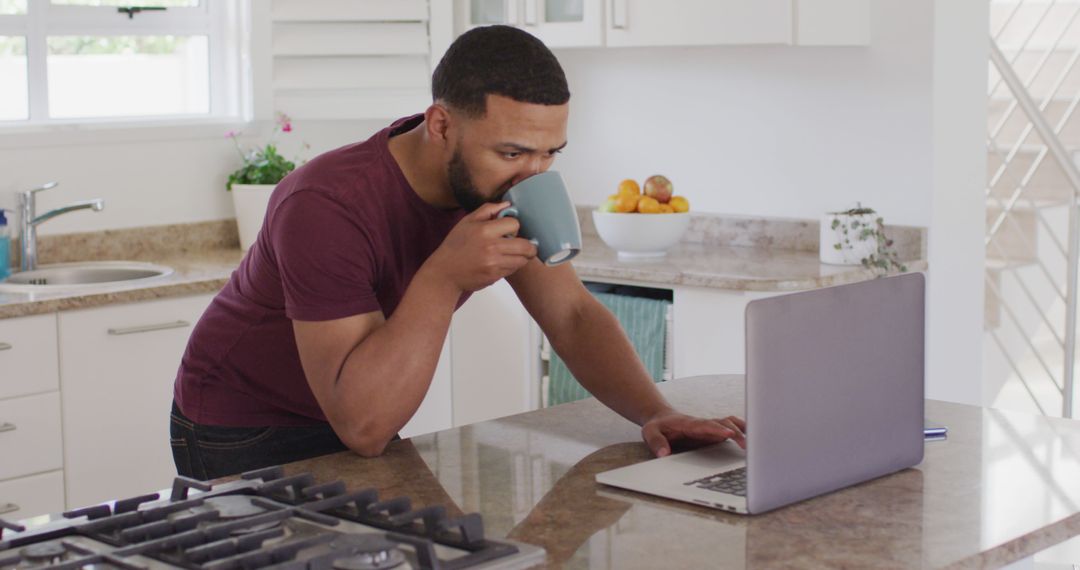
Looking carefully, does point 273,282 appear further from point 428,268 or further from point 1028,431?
point 1028,431

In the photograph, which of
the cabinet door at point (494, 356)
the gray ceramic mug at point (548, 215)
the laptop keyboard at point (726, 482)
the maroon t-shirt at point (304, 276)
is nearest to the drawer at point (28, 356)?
the cabinet door at point (494, 356)

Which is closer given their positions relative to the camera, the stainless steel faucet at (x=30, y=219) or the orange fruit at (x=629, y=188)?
the stainless steel faucet at (x=30, y=219)

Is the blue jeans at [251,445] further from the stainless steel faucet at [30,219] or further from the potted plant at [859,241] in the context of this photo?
the potted plant at [859,241]

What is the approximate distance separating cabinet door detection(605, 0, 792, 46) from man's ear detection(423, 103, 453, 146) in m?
1.87

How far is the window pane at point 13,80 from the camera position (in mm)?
3928

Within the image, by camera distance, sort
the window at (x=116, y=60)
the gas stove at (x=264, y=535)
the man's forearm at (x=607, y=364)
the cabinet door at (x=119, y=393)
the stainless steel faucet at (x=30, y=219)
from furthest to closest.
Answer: the window at (x=116, y=60) → the stainless steel faucet at (x=30, y=219) → the cabinet door at (x=119, y=393) → the man's forearm at (x=607, y=364) → the gas stove at (x=264, y=535)

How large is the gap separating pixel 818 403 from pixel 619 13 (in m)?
2.46

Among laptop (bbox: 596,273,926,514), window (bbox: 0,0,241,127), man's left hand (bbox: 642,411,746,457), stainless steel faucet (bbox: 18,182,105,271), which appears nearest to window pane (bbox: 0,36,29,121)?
window (bbox: 0,0,241,127)

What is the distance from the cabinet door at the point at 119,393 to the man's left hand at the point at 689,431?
1.93 metres

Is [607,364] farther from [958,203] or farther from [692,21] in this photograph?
[958,203]

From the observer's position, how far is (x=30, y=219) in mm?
3754

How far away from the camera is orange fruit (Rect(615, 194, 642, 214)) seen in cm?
380

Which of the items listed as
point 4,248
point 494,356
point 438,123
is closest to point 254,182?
point 4,248

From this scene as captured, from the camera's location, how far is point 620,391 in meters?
2.01
